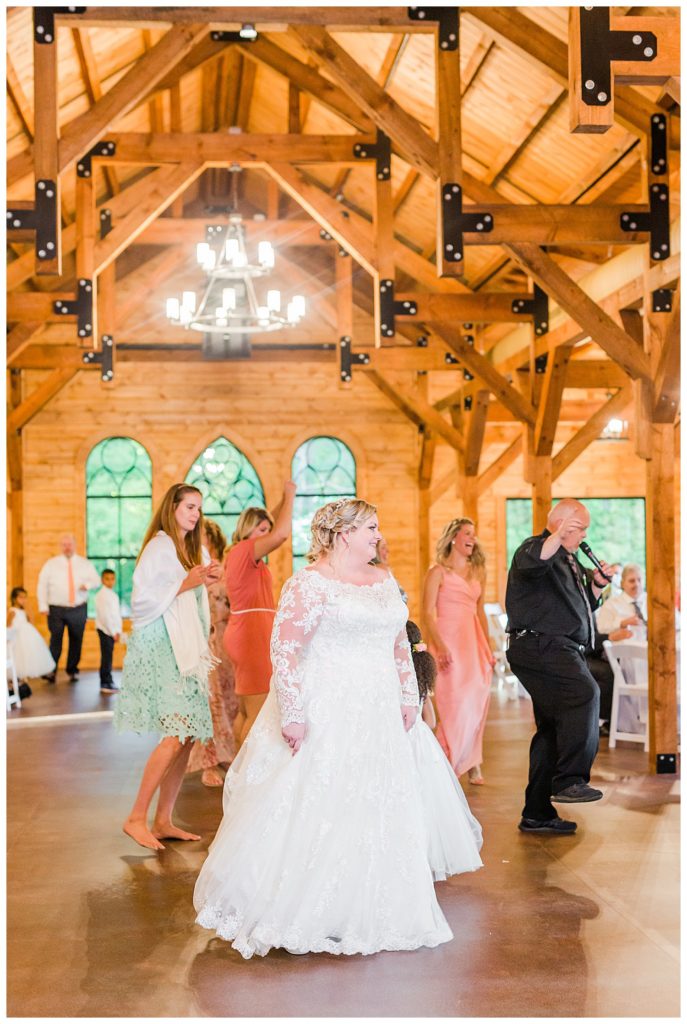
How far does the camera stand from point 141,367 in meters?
16.9

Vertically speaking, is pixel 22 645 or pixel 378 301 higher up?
pixel 378 301

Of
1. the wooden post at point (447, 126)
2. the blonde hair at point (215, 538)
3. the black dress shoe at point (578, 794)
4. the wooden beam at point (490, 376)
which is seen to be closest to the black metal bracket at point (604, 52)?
the black dress shoe at point (578, 794)

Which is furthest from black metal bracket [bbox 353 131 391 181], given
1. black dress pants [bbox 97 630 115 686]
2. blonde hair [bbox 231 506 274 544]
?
black dress pants [bbox 97 630 115 686]

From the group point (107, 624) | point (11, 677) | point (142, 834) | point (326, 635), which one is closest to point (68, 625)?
point (107, 624)

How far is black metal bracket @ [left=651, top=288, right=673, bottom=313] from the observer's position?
25.3ft

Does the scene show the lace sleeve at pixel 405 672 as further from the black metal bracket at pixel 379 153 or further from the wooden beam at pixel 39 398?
the wooden beam at pixel 39 398

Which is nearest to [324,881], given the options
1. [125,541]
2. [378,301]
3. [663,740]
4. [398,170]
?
[663,740]

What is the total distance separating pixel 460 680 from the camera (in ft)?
22.8

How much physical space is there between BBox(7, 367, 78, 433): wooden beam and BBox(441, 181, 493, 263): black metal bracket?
8.68 m

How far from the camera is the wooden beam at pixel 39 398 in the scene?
15387 mm

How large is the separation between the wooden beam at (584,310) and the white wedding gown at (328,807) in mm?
4016

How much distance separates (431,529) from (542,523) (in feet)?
23.3

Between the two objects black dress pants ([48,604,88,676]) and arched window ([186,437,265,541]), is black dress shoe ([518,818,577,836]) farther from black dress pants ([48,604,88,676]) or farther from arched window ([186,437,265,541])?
arched window ([186,437,265,541])

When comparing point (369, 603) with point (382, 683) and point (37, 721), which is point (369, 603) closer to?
point (382, 683)
